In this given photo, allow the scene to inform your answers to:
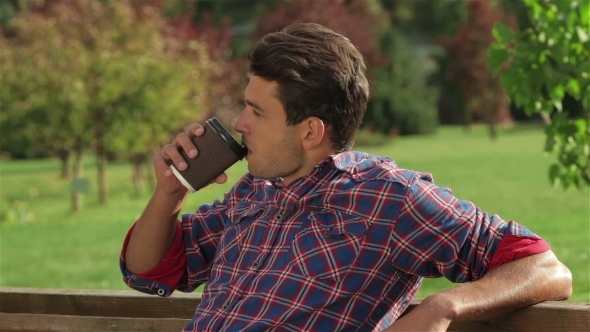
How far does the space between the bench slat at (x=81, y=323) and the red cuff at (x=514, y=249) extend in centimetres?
86

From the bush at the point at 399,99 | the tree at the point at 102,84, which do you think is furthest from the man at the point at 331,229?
the bush at the point at 399,99

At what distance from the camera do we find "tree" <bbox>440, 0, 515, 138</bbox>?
99.1 feet

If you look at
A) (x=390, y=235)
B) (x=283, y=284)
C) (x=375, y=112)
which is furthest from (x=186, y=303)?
(x=375, y=112)

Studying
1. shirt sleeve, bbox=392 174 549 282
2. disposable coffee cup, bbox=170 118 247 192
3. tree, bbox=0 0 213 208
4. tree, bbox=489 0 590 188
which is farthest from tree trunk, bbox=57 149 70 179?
shirt sleeve, bbox=392 174 549 282

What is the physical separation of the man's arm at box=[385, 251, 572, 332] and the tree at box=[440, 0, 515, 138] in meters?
27.8

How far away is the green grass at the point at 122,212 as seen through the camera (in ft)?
21.2

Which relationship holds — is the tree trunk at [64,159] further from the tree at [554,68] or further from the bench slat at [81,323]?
Result: the bench slat at [81,323]

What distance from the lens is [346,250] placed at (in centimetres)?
198

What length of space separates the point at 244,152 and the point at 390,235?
1.29 ft

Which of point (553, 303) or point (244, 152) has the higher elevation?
point (244, 152)

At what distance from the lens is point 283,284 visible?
78.7 inches

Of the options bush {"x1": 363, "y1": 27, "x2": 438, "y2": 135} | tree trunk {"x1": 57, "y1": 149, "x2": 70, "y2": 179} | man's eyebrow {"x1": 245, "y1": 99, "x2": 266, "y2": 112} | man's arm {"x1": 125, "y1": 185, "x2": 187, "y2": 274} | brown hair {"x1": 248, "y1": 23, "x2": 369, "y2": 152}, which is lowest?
bush {"x1": 363, "y1": 27, "x2": 438, "y2": 135}

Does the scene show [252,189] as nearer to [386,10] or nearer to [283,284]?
[283,284]

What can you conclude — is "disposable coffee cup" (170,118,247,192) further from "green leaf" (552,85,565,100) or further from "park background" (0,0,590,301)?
"green leaf" (552,85,565,100)
